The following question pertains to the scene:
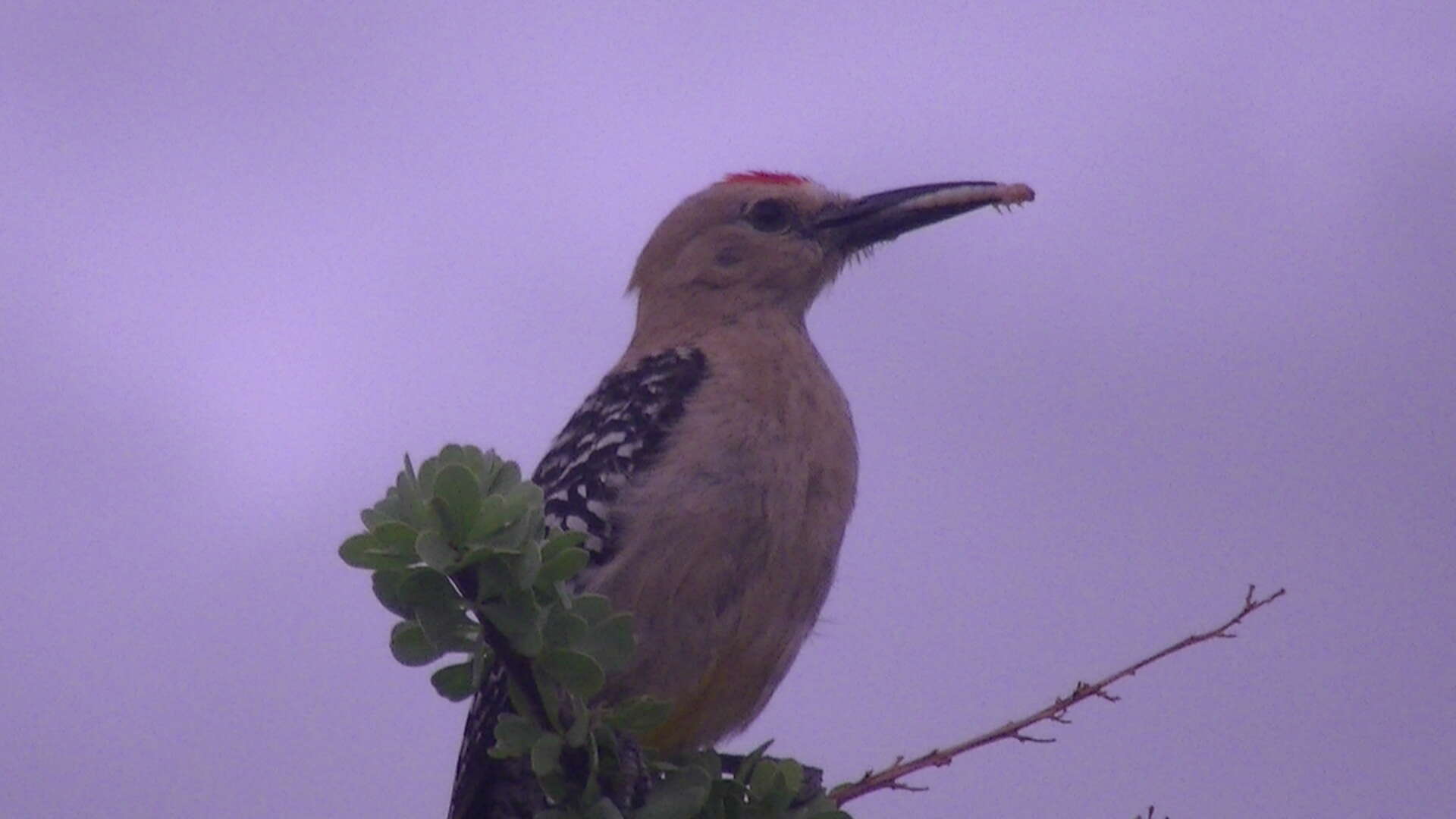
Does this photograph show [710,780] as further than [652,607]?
No

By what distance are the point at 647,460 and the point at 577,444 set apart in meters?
0.46

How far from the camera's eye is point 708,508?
5184 millimetres

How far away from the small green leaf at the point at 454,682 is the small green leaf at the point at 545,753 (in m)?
0.17

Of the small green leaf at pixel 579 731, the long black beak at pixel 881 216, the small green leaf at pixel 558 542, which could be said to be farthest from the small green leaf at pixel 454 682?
the long black beak at pixel 881 216

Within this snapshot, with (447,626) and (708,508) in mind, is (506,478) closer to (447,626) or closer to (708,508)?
(447,626)

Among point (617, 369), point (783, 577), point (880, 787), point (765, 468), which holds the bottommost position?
point (880, 787)

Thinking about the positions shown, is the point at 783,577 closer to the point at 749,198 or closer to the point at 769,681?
the point at 769,681

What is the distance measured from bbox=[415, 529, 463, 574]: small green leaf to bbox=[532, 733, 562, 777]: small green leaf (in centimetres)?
45

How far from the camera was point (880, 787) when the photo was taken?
4.06 metres

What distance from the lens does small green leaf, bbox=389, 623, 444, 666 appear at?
3.06m

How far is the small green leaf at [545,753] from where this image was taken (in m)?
3.20

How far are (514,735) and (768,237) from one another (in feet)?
13.2

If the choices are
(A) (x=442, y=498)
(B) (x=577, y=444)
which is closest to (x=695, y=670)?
(B) (x=577, y=444)

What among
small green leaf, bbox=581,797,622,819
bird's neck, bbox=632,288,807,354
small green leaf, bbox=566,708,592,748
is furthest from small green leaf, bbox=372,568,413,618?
bird's neck, bbox=632,288,807,354
